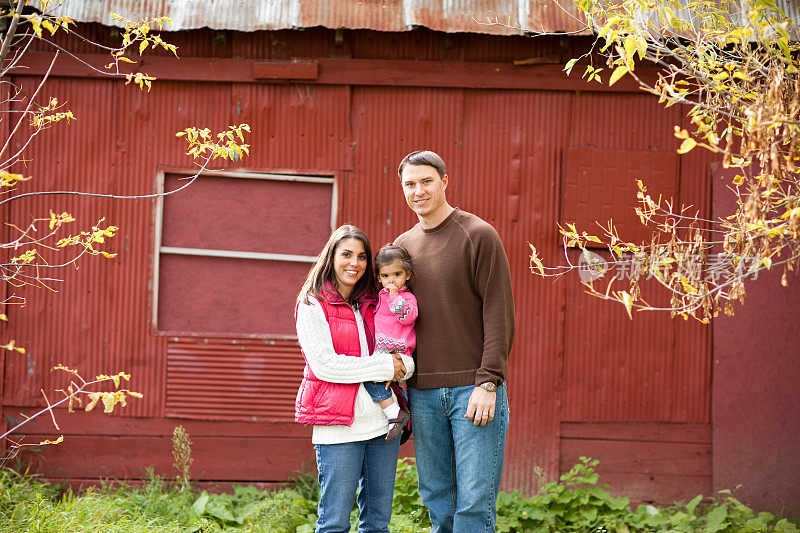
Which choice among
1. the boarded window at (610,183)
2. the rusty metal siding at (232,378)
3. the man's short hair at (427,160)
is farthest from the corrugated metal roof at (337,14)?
the rusty metal siding at (232,378)

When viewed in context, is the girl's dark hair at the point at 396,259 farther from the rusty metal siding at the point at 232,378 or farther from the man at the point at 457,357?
the rusty metal siding at the point at 232,378

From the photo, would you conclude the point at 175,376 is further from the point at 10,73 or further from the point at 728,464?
the point at 728,464

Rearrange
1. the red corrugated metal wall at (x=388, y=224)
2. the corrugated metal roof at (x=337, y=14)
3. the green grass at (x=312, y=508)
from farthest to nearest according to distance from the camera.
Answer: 1. the red corrugated metal wall at (x=388, y=224)
2. the corrugated metal roof at (x=337, y=14)
3. the green grass at (x=312, y=508)

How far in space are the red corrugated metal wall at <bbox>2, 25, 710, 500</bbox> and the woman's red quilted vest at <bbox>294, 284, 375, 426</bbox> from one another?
2220mm

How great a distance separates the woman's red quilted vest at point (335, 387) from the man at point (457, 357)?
31 cm

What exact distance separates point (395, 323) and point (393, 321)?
1 centimetres

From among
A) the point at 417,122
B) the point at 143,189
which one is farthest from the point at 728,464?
the point at 143,189

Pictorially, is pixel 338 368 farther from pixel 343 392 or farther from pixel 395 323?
pixel 395 323

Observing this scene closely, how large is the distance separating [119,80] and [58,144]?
0.67 m

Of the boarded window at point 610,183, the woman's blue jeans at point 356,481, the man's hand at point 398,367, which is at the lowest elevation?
the woman's blue jeans at point 356,481

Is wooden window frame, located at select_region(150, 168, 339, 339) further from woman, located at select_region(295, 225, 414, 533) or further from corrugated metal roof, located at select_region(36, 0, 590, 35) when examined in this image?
woman, located at select_region(295, 225, 414, 533)

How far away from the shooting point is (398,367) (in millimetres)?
3320

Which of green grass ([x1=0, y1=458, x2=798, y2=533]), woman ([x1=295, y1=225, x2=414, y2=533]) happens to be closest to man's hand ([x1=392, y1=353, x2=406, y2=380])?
woman ([x1=295, y1=225, x2=414, y2=533])

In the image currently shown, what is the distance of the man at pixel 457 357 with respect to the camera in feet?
10.7
